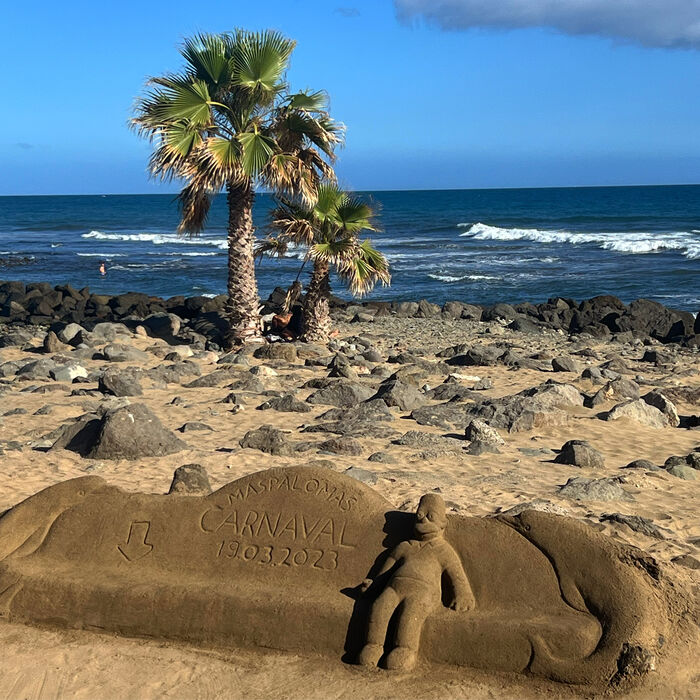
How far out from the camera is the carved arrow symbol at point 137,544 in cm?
555

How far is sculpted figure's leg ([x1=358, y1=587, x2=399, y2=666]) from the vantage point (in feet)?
15.6

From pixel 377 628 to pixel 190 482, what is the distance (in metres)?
3.26

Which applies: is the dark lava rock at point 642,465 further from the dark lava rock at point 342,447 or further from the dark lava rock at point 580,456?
the dark lava rock at point 342,447

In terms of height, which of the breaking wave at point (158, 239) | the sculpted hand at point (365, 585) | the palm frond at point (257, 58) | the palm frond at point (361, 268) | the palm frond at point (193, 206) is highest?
the palm frond at point (257, 58)

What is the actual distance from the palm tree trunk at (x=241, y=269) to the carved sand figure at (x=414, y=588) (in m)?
11.5

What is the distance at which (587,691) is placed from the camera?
4586 mm

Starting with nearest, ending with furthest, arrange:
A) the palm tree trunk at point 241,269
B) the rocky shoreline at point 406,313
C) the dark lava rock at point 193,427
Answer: the dark lava rock at point 193,427 → the palm tree trunk at point 241,269 → the rocky shoreline at point 406,313

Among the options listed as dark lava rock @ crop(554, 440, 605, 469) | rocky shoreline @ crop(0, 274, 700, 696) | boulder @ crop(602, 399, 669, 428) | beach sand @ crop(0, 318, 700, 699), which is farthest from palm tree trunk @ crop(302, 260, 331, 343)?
dark lava rock @ crop(554, 440, 605, 469)

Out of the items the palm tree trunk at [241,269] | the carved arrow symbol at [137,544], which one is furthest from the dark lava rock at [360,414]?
the palm tree trunk at [241,269]

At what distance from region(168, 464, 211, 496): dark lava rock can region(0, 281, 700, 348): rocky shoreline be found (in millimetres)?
11164

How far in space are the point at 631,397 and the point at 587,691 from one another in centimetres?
819

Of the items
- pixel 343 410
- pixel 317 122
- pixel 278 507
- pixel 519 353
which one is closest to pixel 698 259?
pixel 519 353

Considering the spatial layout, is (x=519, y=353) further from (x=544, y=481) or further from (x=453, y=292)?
(x=453, y=292)

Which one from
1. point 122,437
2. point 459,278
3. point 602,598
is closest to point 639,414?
point 122,437
